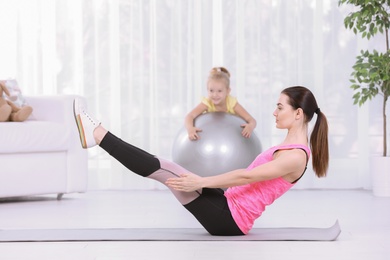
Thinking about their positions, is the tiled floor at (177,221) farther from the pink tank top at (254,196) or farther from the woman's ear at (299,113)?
the woman's ear at (299,113)

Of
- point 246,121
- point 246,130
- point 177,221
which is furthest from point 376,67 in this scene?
point 177,221

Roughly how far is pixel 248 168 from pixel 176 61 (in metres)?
2.71

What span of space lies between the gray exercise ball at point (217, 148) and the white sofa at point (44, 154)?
31.0 inches

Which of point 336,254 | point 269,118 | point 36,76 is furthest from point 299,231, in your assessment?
point 36,76

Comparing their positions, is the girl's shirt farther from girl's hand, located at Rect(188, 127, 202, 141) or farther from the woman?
the woman

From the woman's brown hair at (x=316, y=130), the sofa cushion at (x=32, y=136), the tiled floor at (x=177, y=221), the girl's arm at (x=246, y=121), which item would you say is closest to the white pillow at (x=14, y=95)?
the sofa cushion at (x=32, y=136)

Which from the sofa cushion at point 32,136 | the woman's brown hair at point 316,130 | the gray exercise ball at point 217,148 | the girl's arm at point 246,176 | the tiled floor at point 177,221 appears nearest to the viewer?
the tiled floor at point 177,221

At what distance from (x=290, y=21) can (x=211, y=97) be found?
129 centimetres

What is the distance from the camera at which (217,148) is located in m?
4.01

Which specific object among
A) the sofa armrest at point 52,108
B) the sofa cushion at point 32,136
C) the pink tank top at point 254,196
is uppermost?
the sofa armrest at point 52,108

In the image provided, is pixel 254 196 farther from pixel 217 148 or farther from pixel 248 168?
pixel 217 148

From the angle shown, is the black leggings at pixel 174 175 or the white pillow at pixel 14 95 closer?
the black leggings at pixel 174 175

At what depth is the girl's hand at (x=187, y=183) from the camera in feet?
9.04

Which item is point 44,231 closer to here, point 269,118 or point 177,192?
point 177,192
